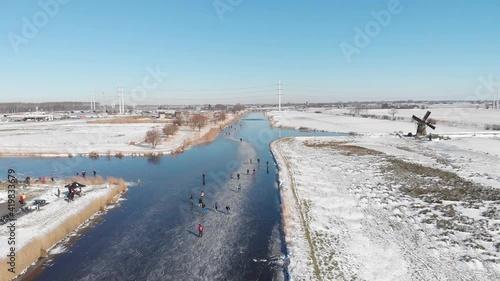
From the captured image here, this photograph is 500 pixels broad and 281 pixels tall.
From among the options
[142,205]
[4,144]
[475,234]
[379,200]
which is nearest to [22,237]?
[142,205]

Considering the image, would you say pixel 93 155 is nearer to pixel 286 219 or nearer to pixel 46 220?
pixel 46 220

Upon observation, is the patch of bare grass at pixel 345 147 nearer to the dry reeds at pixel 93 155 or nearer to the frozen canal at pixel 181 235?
the frozen canal at pixel 181 235

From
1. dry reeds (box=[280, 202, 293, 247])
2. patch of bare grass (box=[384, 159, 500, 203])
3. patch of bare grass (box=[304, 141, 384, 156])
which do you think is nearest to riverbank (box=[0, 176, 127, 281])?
dry reeds (box=[280, 202, 293, 247])

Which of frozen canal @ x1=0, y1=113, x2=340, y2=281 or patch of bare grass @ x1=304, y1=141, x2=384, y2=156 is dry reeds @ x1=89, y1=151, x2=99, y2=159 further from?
patch of bare grass @ x1=304, y1=141, x2=384, y2=156

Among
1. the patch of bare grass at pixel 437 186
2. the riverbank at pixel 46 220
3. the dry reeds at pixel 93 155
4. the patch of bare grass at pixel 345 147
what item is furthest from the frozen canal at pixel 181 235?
the patch of bare grass at pixel 345 147

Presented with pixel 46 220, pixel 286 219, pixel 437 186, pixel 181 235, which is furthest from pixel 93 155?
pixel 437 186
